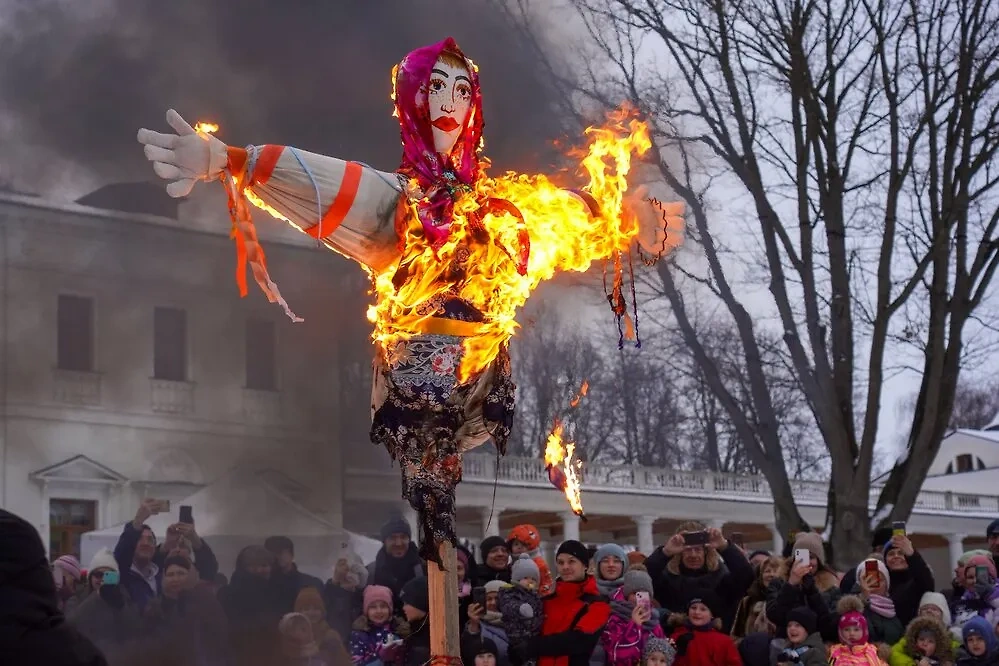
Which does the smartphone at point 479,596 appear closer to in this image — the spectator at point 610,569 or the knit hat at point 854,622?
the spectator at point 610,569

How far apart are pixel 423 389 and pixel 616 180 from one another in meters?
1.04

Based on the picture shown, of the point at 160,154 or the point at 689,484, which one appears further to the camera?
the point at 689,484

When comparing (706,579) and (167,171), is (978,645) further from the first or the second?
(167,171)

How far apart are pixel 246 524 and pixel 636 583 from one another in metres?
2.51

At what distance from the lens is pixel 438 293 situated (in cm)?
438

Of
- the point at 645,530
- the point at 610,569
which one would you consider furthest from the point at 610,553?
the point at 645,530

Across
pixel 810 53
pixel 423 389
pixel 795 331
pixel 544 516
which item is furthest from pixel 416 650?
pixel 544 516

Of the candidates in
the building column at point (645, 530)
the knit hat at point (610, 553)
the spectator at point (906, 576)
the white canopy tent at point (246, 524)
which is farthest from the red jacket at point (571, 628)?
the building column at point (645, 530)

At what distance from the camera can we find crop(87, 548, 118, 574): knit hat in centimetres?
452

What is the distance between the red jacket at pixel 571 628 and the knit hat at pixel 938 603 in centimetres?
199

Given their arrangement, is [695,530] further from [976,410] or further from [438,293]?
[976,410]

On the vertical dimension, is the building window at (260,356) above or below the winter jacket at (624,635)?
above

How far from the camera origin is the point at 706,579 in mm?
7434

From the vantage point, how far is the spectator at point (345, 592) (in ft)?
17.2
